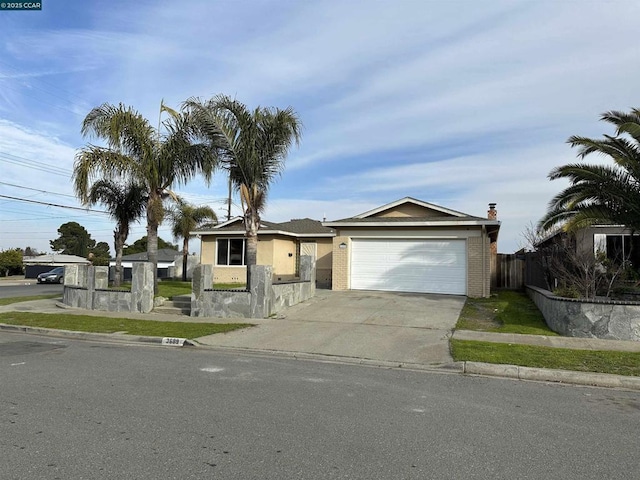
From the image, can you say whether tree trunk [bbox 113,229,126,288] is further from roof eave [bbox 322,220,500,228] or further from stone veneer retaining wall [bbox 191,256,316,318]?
roof eave [bbox 322,220,500,228]

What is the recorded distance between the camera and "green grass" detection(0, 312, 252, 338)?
1120 cm

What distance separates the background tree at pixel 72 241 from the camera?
87688 mm

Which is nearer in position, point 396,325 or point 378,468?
point 378,468

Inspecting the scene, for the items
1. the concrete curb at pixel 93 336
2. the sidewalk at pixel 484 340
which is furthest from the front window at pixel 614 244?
the concrete curb at pixel 93 336

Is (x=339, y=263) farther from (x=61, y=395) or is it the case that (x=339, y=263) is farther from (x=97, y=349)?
(x=61, y=395)

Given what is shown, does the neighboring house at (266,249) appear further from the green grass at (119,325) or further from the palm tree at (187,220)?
the green grass at (119,325)

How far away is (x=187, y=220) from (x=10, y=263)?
34701 mm

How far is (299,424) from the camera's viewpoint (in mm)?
4941

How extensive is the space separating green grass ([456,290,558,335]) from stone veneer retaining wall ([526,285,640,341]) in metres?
0.54

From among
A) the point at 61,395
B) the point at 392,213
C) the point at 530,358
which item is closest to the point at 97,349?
the point at 61,395

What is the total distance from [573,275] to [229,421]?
37.1ft

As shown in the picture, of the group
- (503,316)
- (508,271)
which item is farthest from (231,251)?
(503,316)

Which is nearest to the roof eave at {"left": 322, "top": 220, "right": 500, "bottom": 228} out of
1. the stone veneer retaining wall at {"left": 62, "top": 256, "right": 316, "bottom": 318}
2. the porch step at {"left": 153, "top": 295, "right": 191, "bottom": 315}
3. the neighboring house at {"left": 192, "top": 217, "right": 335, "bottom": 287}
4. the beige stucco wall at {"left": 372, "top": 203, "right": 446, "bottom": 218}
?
the beige stucco wall at {"left": 372, "top": 203, "right": 446, "bottom": 218}

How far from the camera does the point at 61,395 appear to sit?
19.5ft
